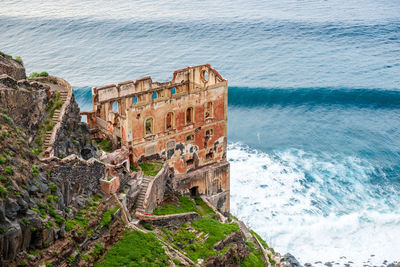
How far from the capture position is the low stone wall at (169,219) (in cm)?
4603

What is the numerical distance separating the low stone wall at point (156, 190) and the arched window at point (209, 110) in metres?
7.51

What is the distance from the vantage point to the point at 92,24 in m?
126

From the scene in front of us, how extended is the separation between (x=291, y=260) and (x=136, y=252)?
25498 millimetres

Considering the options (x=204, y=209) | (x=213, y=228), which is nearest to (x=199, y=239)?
(x=213, y=228)

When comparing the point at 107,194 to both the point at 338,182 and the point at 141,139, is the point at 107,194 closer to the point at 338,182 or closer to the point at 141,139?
the point at 141,139

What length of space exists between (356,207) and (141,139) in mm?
32383

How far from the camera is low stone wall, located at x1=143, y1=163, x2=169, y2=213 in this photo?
159ft

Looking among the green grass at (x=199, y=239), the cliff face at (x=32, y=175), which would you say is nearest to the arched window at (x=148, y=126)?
the cliff face at (x=32, y=175)

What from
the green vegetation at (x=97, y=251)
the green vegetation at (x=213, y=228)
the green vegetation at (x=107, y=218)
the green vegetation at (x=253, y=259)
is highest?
the green vegetation at (x=107, y=218)

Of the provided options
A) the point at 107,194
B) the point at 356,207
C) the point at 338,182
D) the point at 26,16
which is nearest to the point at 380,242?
the point at 356,207

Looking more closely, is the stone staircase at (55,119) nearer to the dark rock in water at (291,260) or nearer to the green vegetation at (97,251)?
the green vegetation at (97,251)

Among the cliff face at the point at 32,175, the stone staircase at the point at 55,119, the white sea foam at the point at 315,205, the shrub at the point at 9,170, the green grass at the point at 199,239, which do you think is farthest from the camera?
the white sea foam at the point at 315,205

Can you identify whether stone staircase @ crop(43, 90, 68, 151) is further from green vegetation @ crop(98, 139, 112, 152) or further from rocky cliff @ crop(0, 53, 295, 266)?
green vegetation @ crop(98, 139, 112, 152)

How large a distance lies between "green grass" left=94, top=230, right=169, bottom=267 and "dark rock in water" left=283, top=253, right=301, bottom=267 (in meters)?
22.0
